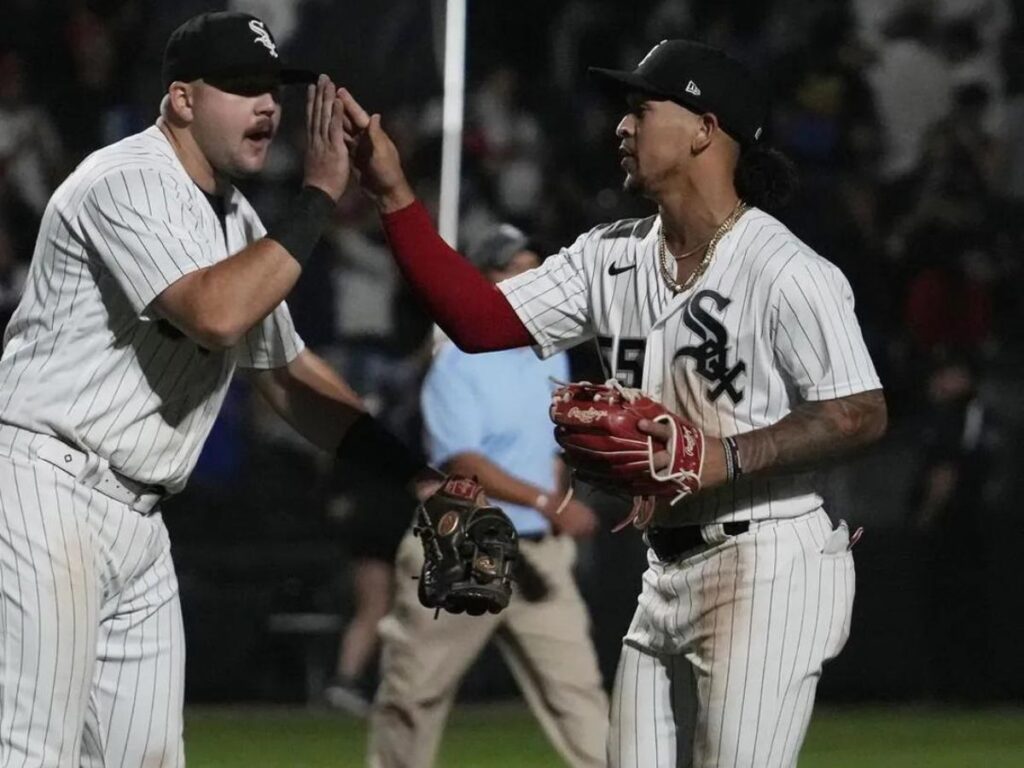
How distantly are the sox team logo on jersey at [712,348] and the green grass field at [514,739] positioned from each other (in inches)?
172

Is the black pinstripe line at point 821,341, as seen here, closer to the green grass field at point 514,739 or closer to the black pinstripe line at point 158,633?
the black pinstripe line at point 158,633

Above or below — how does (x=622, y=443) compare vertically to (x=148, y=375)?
below

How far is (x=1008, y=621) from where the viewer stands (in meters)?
10.7

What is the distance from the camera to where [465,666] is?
7188 mm

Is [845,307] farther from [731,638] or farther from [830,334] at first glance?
[731,638]

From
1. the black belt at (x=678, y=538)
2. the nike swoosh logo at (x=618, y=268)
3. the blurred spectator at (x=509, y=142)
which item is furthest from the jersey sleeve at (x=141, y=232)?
the blurred spectator at (x=509, y=142)

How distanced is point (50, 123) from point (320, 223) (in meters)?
7.31

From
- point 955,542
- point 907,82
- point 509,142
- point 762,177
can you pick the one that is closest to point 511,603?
point 762,177

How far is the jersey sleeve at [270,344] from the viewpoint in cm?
528

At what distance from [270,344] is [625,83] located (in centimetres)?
112

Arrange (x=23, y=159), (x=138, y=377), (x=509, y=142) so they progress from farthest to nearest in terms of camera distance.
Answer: (x=509, y=142) → (x=23, y=159) → (x=138, y=377)

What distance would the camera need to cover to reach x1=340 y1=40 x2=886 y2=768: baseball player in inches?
181

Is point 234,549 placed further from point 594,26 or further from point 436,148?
point 594,26

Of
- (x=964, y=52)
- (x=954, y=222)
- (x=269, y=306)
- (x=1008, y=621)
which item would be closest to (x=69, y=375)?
A: (x=269, y=306)
